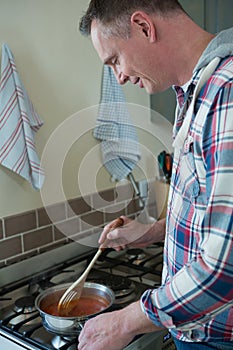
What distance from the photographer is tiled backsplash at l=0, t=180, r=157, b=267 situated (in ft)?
4.92

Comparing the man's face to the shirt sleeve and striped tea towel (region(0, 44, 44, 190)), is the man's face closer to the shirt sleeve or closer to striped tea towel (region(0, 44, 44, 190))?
the shirt sleeve

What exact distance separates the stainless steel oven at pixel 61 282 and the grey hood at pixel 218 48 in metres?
0.65

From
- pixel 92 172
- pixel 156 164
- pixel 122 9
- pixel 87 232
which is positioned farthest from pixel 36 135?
pixel 122 9

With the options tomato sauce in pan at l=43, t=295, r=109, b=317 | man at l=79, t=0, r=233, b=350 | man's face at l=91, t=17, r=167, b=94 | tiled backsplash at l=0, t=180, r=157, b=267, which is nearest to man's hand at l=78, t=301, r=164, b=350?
man at l=79, t=0, r=233, b=350

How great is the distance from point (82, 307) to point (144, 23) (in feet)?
2.50

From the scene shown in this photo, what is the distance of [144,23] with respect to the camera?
91 cm

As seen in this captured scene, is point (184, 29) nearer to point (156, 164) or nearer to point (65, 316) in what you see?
point (65, 316)

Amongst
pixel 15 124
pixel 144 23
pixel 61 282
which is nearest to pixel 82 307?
pixel 61 282

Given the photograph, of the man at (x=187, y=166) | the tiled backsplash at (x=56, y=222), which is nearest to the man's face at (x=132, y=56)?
the man at (x=187, y=166)

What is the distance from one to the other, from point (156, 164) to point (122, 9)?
1.05 m

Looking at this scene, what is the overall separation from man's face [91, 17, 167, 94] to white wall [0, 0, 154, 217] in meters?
0.54

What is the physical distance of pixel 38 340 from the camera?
115 centimetres

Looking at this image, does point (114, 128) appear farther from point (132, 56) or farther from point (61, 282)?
point (132, 56)

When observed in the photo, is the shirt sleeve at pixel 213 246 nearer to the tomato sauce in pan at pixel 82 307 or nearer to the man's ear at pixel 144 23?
the man's ear at pixel 144 23
